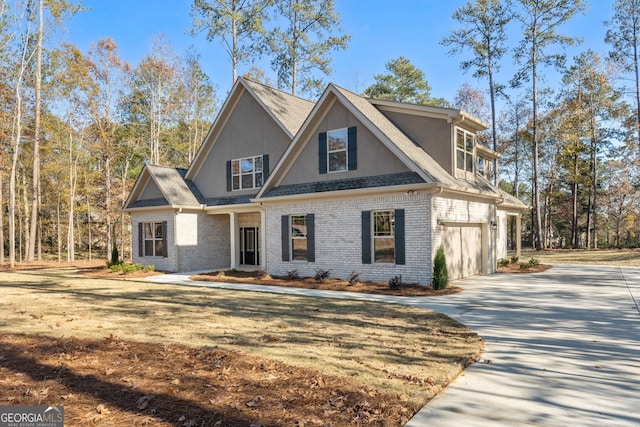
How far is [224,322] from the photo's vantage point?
24.7ft

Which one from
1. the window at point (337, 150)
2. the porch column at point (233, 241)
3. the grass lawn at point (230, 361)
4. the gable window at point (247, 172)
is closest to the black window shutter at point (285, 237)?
the window at point (337, 150)

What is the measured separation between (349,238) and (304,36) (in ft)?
61.8

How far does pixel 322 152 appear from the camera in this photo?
47.7 ft

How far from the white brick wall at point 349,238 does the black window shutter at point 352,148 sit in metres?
1.27

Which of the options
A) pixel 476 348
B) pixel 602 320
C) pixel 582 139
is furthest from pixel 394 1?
pixel 582 139

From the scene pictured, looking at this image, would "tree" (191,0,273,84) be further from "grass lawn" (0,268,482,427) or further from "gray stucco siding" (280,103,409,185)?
"grass lawn" (0,268,482,427)

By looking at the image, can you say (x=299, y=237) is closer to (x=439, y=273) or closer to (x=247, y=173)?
(x=247, y=173)

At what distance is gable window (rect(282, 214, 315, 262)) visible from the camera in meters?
14.4

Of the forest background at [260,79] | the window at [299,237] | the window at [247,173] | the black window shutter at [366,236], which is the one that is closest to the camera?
the black window shutter at [366,236]

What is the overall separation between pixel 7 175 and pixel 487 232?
102 ft

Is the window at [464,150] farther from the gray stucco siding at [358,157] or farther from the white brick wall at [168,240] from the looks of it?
the white brick wall at [168,240]

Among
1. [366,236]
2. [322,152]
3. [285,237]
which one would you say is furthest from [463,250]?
[285,237]

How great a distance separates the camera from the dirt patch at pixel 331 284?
11.1 m

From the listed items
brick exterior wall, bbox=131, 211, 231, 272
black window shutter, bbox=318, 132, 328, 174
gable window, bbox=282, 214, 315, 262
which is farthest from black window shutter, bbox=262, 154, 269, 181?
brick exterior wall, bbox=131, 211, 231, 272
